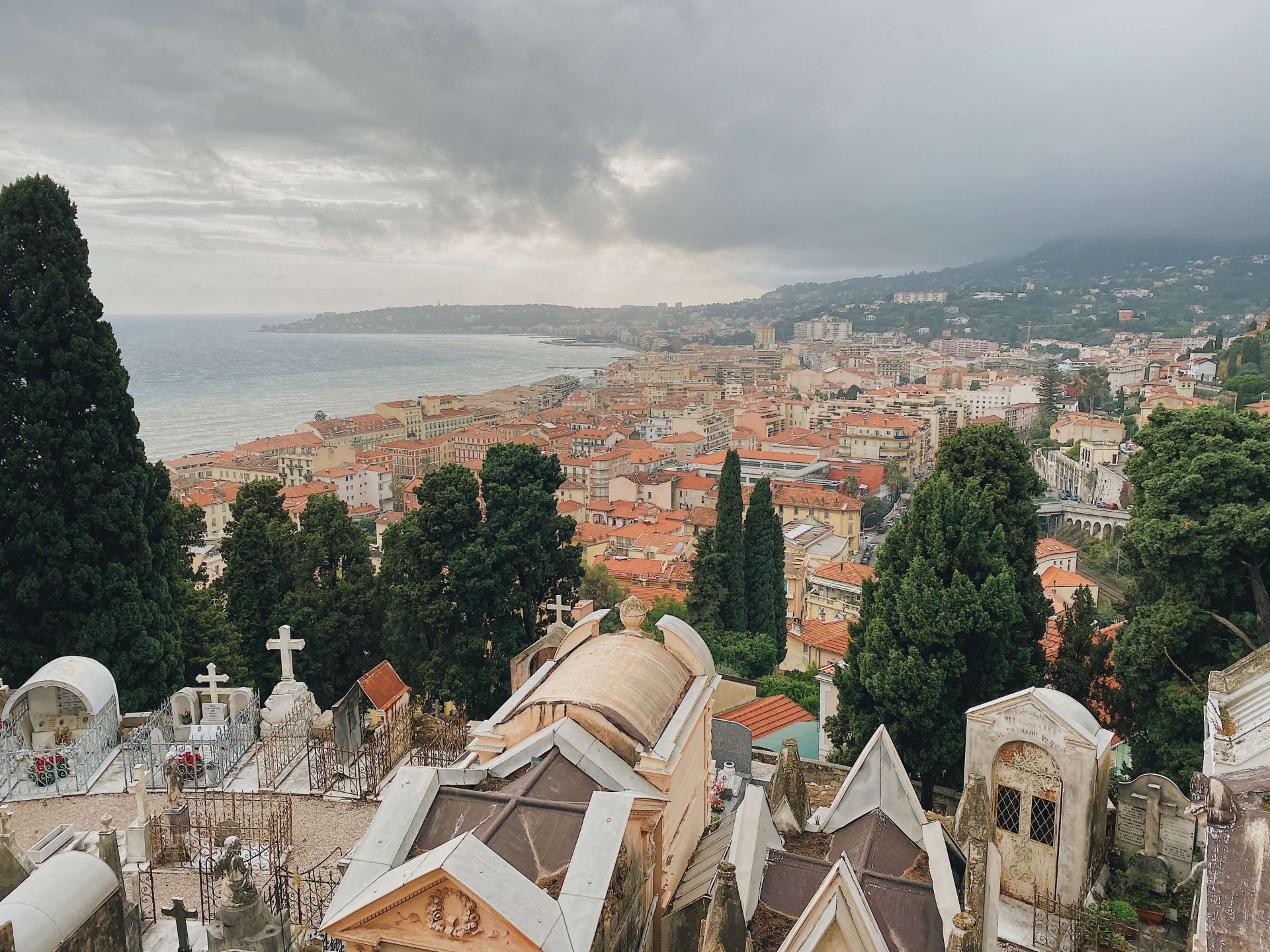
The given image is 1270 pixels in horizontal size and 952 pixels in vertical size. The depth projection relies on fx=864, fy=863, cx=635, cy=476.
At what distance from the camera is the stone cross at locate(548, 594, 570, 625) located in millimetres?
15234

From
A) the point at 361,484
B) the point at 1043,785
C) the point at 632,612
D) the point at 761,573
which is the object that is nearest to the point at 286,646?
the point at 632,612

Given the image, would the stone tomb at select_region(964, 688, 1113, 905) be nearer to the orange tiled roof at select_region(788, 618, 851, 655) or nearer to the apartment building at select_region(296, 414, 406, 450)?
the orange tiled roof at select_region(788, 618, 851, 655)

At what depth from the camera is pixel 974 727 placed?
1070cm

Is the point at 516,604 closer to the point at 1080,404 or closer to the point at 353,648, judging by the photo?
the point at 353,648

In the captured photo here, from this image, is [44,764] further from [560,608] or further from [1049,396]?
[1049,396]

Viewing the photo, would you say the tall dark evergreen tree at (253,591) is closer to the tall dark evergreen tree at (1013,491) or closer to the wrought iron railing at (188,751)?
the wrought iron railing at (188,751)

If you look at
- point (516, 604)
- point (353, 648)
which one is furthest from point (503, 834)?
point (353, 648)

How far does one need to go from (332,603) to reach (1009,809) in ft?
44.7

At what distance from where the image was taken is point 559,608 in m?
15.2

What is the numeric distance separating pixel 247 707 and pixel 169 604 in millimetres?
3256

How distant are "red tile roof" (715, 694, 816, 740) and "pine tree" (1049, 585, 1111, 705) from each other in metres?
5.17

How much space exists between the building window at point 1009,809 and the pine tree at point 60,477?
491 inches

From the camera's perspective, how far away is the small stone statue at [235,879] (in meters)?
6.13

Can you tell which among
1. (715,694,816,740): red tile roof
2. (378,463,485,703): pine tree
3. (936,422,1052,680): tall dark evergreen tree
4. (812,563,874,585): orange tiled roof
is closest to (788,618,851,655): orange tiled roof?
(812,563,874,585): orange tiled roof
